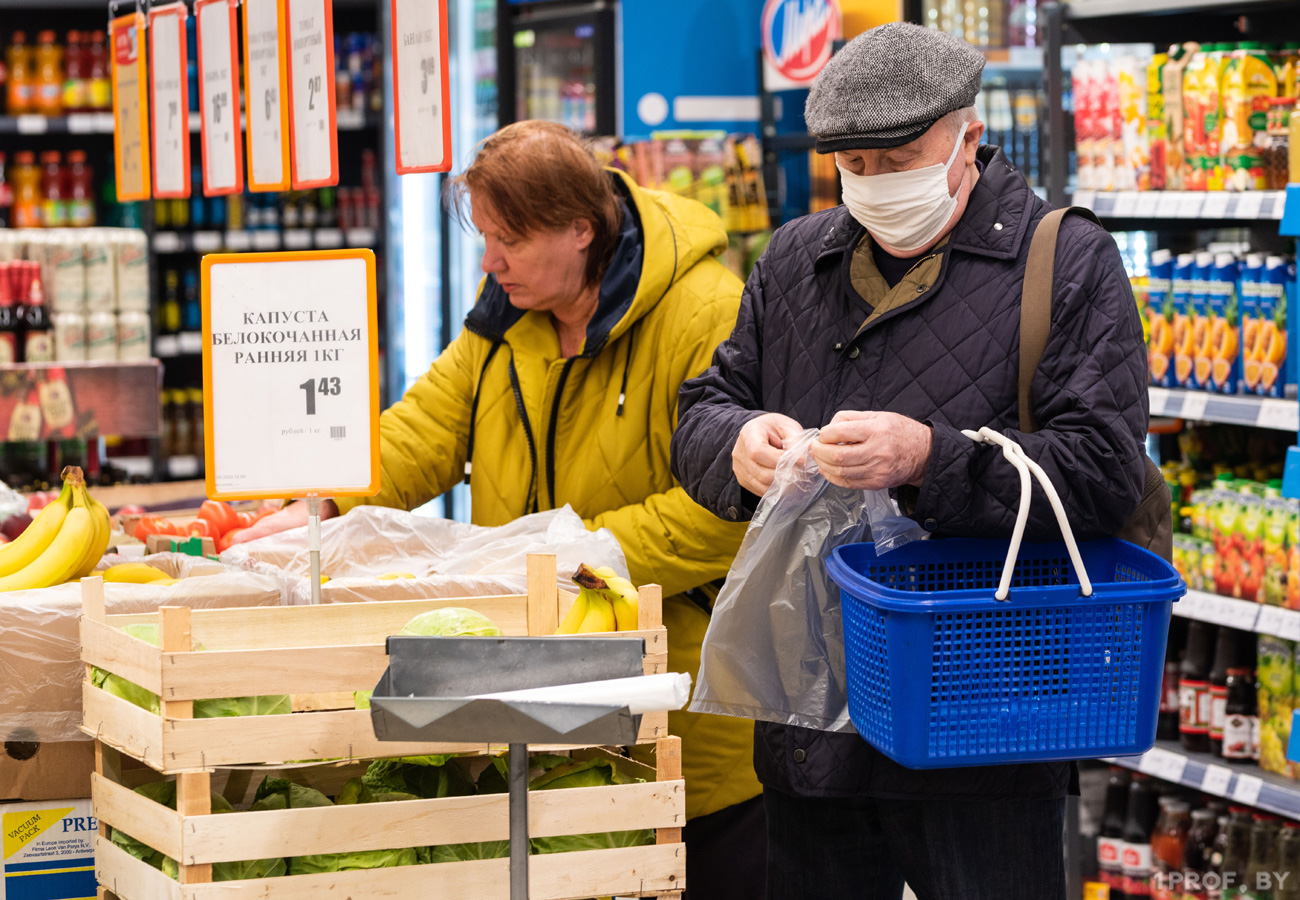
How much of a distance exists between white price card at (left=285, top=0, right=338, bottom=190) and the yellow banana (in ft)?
2.55

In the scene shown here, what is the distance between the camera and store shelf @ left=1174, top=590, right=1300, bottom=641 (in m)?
3.20

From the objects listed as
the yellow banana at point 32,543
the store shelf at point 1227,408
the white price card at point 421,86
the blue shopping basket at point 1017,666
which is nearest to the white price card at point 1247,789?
the store shelf at point 1227,408

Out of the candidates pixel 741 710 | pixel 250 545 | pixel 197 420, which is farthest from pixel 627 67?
pixel 741 710

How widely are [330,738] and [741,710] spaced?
559mm

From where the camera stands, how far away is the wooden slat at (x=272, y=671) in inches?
65.9

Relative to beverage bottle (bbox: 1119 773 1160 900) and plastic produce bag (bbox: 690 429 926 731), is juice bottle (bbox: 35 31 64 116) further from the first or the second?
plastic produce bag (bbox: 690 429 926 731)

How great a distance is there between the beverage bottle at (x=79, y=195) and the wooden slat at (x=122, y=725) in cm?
515

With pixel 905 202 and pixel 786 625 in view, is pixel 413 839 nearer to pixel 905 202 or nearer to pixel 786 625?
pixel 786 625

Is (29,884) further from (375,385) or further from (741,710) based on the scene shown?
(741,710)

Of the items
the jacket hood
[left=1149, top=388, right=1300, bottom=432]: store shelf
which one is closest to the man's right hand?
the jacket hood

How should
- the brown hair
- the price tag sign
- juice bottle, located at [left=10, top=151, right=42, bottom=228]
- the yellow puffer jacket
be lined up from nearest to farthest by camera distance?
the yellow puffer jacket < the brown hair < the price tag sign < juice bottle, located at [left=10, top=151, right=42, bottom=228]

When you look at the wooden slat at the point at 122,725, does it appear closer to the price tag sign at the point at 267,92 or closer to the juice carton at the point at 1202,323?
the price tag sign at the point at 267,92

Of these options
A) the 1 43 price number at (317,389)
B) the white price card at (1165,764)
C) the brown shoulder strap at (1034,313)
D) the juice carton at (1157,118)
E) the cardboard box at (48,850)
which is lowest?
the white price card at (1165,764)

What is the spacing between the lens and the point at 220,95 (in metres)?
3.06
